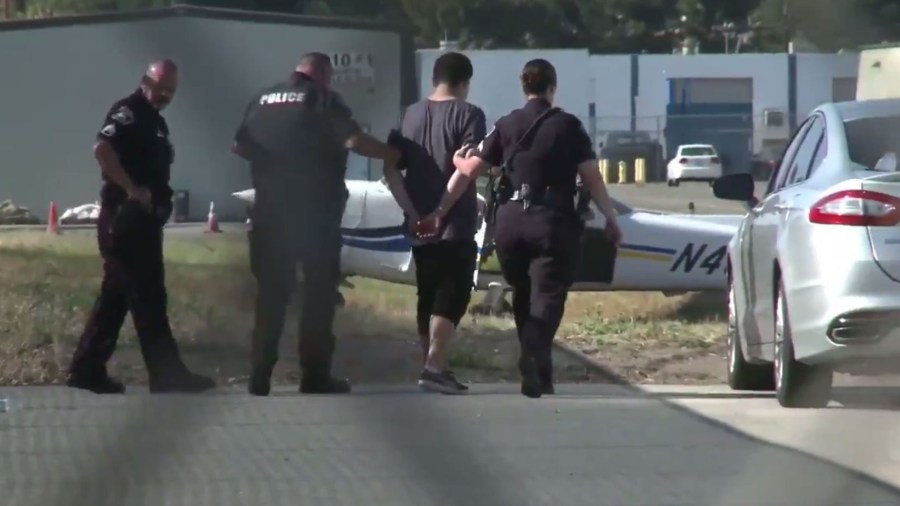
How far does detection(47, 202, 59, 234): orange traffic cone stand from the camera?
41.8 inches

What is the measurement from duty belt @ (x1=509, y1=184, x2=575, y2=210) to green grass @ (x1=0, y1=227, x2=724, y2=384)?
80 cm

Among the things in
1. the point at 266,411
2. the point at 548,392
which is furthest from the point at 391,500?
the point at 548,392

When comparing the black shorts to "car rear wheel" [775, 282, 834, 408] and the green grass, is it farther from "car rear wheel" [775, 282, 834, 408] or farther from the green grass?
"car rear wheel" [775, 282, 834, 408]

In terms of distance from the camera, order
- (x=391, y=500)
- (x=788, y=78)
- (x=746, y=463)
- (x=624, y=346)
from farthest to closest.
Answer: (x=624, y=346) → (x=746, y=463) → (x=391, y=500) → (x=788, y=78)

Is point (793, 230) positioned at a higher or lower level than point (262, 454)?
higher

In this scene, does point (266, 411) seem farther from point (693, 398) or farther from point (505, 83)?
point (505, 83)

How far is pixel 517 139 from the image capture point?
21.6 feet

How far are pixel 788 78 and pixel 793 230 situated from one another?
5033 millimetres

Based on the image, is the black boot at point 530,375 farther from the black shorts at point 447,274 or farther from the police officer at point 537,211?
the black shorts at point 447,274

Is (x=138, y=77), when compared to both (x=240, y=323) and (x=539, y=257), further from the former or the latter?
(x=539, y=257)

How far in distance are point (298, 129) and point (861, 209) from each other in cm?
418

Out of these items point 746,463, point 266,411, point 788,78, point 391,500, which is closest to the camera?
point 788,78

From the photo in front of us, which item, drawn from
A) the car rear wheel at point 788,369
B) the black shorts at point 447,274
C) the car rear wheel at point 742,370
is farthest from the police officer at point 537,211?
the car rear wheel at point 742,370

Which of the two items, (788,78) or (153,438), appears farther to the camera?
(153,438)
